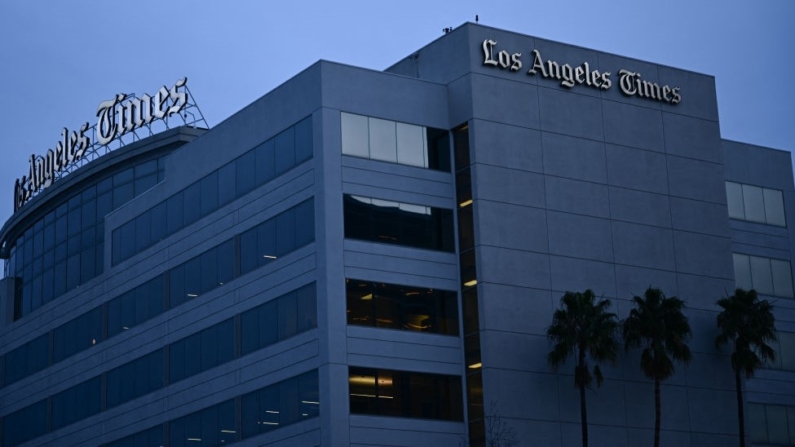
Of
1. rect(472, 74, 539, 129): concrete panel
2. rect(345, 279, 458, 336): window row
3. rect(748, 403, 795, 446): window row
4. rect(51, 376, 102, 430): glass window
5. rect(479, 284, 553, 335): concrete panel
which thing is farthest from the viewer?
rect(51, 376, 102, 430): glass window

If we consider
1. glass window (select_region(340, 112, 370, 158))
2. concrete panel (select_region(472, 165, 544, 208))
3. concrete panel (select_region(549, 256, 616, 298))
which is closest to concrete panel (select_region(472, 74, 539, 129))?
concrete panel (select_region(472, 165, 544, 208))

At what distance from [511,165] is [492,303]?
776 centimetres

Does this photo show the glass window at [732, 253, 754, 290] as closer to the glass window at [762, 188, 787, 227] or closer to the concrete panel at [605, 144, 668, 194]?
the glass window at [762, 188, 787, 227]

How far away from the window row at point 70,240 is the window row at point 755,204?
3709cm

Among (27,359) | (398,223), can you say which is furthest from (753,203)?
(27,359)

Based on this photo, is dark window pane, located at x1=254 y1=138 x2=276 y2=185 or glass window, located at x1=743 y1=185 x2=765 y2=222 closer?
dark window pane, located at x1=254 y1=138 x2=276 y2=185

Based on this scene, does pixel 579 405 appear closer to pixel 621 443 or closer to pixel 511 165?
pixel 621 443

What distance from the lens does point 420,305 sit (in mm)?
71438

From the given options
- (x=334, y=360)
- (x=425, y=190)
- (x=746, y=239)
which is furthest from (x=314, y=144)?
(x=746, y=239)

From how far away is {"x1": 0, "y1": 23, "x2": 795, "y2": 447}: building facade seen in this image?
230ft

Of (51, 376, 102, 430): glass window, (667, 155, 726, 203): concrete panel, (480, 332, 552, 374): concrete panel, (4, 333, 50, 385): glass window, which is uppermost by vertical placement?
(667, 155, 726, 203): concrete panel

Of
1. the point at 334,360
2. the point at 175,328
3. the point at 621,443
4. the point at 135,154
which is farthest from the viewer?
the point at 135,154

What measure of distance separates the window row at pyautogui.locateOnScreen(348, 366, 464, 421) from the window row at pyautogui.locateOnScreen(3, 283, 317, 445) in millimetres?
4023

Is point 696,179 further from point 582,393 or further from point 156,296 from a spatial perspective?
point 156,296
